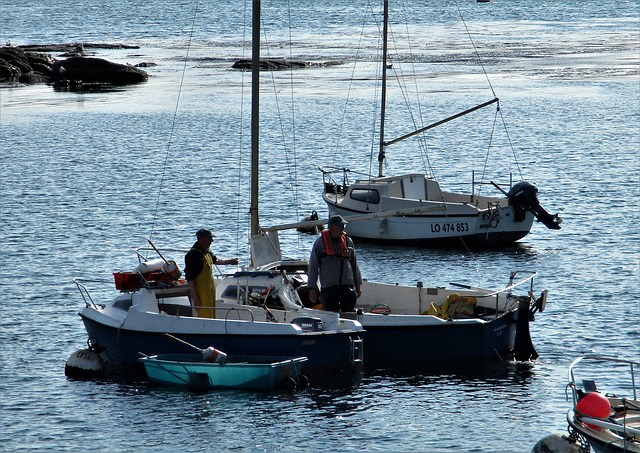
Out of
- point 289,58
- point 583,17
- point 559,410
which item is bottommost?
point 559,410

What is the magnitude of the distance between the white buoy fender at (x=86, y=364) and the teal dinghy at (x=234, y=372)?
1.39 metres

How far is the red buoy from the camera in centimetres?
1234

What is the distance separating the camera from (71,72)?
79.1 m

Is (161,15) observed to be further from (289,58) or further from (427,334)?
(427,334)

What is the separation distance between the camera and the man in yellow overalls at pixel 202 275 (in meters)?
17.6

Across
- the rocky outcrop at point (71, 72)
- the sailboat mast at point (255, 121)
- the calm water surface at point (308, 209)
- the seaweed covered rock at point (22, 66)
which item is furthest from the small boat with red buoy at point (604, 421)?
the seaweed covered rock at point (22, 66)

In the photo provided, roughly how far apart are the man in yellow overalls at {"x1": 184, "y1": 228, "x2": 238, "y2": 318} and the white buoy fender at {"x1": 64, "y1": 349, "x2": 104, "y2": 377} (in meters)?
2.22

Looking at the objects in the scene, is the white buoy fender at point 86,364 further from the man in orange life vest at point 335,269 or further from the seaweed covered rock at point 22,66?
the seaweed covered rock at point 22,66

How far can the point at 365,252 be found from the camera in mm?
30844

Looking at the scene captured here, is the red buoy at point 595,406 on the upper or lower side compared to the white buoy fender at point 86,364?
upper

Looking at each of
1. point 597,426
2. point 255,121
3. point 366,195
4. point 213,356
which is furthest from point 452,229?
point 597,426

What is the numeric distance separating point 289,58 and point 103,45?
2728 cm

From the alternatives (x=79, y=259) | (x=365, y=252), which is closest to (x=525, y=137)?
(x=365, y=252)

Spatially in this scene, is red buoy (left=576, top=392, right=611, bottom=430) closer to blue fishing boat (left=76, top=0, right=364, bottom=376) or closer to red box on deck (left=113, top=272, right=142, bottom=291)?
blue fishing boat (left=76, top=0, right=364, bottom=376)
